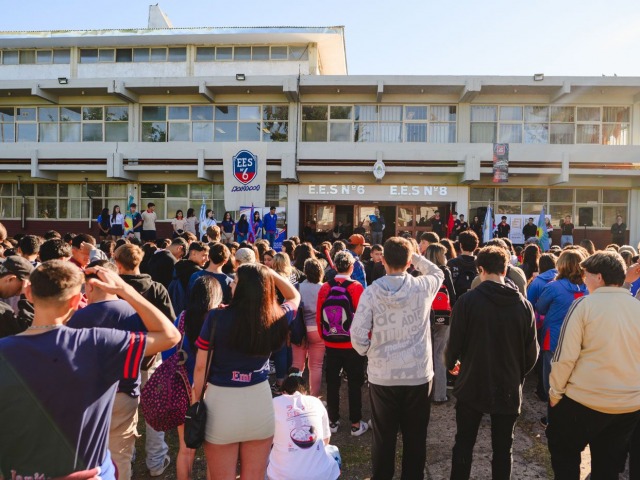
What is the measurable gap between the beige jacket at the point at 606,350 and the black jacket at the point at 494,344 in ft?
1.06

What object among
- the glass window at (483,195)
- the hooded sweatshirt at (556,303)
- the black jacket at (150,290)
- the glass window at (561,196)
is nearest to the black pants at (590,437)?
the hooded sweatshirt at (556,303)

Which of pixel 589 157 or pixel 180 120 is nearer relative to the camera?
pixel 589 157

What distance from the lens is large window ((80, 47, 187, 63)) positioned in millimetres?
Result: 21609

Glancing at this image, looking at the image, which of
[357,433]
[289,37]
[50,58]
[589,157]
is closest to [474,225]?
[589,157]

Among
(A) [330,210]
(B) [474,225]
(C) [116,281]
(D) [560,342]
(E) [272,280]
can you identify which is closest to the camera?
(C) [116,281]

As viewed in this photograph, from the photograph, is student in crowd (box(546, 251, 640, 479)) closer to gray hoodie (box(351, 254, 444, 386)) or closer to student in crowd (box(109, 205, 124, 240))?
gray hoodie (box(351, 254, 444, 386))

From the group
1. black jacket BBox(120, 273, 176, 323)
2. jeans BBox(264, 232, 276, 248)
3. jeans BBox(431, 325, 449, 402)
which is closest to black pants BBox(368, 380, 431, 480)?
black jacket BBox(120, 273, 176, 323)

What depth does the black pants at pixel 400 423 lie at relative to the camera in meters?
3.25

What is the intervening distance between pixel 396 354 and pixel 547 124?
753 inches

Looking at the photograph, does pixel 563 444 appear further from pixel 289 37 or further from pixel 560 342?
pixel 289 37

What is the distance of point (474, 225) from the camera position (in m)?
17.8

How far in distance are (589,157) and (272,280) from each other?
19.1 metres

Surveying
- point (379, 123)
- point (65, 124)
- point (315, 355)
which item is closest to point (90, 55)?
point (65, 124)

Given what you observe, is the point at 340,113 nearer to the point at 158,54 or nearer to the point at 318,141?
the point at 318,141
